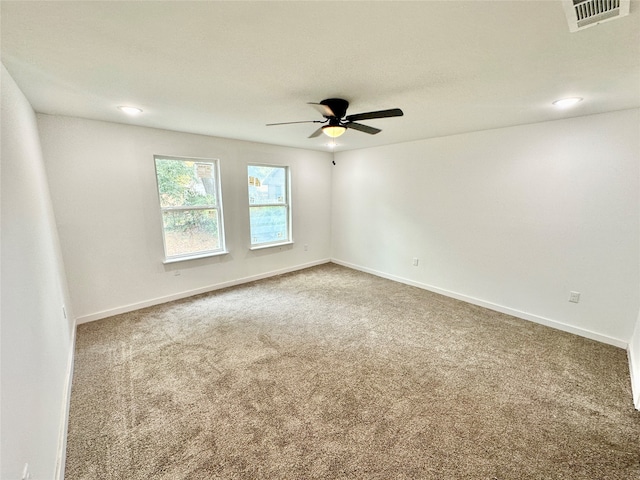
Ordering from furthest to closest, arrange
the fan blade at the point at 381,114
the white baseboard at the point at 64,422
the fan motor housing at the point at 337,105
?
1. the fan motor housing at the point at 337,105
2. the fan blade at the point at 381,114
3. the white baseboard at the point at 64,422

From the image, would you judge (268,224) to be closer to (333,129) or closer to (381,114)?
(333,129)

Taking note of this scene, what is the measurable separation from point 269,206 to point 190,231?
53.1 inches

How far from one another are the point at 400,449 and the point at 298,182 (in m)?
4.10

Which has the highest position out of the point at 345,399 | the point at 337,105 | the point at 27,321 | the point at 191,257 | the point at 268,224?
the point at 337,105

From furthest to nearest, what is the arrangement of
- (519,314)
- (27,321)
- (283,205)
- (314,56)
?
1. (283,205)
2. (519,314)
3. (314,56)
4. (27,321)

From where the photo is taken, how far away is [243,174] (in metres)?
4.15

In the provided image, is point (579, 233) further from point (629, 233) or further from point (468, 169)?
point (468, 169)

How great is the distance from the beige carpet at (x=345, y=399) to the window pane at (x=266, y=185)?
204 centimetres

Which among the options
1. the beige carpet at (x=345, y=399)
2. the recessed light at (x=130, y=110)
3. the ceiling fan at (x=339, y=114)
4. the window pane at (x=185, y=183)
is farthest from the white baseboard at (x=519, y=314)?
the recessed light at (x=130, y=110)

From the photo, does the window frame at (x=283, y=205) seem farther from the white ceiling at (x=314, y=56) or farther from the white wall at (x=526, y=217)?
the white ceiling at (x=314, y=56)

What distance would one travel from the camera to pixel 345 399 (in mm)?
1985

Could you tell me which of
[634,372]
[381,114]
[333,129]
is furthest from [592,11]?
[634,372]

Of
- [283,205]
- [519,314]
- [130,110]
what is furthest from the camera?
[283,205]

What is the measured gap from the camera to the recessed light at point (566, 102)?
2.23m
